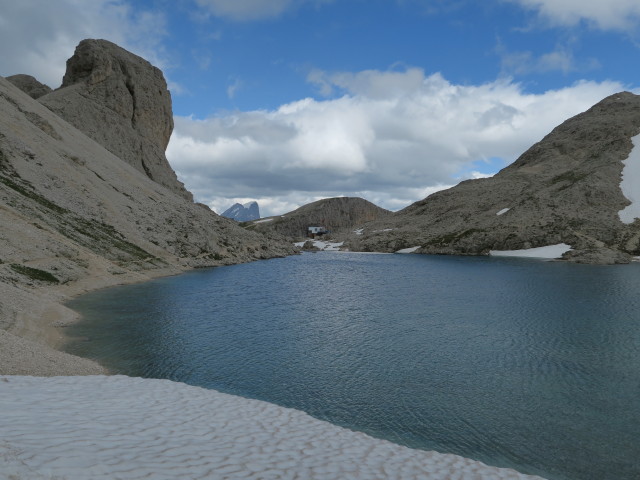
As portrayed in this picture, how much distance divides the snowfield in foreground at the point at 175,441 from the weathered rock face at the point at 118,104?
124789 mm

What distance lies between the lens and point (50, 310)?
119 feet

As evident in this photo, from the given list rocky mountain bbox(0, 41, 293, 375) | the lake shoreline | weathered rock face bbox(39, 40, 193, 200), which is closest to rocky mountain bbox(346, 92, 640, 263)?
rocky mountain bbox(0, 41, 293, 375)

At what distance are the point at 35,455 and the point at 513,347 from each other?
30640mm

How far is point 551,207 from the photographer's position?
129 meters

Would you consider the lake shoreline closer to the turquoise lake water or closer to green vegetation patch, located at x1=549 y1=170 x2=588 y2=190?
the turquoise lake water

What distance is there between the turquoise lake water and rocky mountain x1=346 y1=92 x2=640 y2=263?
6231cm

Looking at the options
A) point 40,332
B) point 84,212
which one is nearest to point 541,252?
point 84,212

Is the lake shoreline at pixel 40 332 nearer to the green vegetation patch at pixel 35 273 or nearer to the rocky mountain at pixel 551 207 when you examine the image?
the green vegetation patch at pixel 35 273

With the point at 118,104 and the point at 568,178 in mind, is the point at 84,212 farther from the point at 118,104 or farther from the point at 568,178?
the point at 568,178

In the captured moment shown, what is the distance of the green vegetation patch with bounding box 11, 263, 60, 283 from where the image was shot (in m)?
44.7

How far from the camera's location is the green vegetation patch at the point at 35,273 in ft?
A: 147

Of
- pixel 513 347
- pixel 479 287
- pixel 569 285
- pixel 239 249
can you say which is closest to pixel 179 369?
pixel 513 347

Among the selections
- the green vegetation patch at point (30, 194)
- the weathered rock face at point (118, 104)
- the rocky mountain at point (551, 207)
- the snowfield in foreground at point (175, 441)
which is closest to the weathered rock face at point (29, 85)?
the weathered rock face at point (118, 104)

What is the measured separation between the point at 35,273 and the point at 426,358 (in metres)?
42.5
